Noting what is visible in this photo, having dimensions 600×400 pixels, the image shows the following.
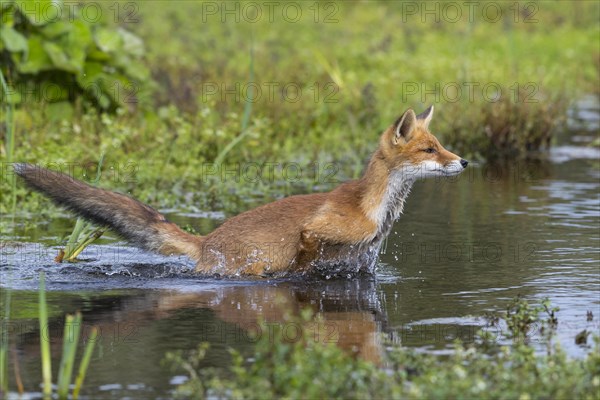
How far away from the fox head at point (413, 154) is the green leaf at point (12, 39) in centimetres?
539

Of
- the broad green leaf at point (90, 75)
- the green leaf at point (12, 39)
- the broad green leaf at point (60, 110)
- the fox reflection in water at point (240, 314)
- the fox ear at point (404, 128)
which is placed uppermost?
the green leaf at point (12, 39)

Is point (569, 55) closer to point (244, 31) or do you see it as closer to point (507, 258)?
point (244, 31)

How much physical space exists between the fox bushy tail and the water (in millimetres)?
269

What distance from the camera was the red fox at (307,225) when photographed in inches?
339

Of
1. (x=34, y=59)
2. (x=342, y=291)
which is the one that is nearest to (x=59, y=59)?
(x=34, y=59)

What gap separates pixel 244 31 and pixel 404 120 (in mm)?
12552

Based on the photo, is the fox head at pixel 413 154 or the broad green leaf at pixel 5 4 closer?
the fox head at pixel 413 154

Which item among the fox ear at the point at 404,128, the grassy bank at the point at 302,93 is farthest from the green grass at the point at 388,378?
the grassy bank at the point at 302,93

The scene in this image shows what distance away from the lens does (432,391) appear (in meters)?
5.47

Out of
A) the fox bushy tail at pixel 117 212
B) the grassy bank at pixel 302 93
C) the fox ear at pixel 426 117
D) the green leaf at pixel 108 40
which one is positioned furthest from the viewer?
the green leaf at pixel 108 40

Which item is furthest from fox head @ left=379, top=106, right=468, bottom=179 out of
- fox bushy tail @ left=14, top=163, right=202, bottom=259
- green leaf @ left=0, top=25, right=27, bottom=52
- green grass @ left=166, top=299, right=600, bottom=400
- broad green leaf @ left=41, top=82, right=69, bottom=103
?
broad green leaf @ left=41, top=82, right=69, bottom=103

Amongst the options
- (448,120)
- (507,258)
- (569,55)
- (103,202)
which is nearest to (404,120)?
(507,258)

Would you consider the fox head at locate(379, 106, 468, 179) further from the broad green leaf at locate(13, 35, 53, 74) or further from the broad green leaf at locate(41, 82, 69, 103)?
the broad green leaf at locate(41, 82, 69, 103)

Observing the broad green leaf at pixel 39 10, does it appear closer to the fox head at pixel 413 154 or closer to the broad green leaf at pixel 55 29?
the broad green leaf at pixel 55 29
